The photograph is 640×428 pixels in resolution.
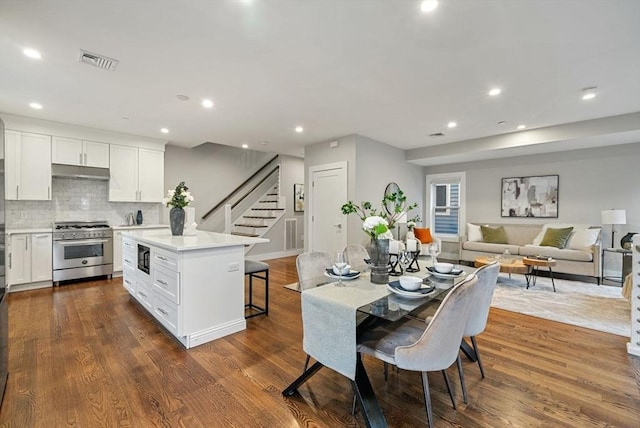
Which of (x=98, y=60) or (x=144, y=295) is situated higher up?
(x=98, y=60)

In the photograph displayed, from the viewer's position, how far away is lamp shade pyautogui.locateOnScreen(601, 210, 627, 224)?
187 inches

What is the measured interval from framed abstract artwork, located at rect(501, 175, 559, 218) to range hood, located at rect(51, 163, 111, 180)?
7.78m

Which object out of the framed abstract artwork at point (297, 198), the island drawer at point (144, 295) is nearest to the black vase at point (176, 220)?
the island drawer at point (144, 295)

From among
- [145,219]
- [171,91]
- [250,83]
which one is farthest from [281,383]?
[145,219]

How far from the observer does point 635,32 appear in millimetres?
2223

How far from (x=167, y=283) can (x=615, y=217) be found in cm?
658

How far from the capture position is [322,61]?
267cm

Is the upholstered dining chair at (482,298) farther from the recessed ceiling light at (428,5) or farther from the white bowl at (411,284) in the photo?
the recessed ceiling light at (428,5)

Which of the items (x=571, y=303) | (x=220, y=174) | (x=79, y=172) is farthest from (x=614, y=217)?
(x=79, y=172)

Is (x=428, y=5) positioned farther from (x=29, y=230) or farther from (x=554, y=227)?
(x=29, y=230)

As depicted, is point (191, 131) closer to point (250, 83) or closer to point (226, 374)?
point (250, 83)

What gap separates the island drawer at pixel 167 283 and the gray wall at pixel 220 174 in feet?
11.8

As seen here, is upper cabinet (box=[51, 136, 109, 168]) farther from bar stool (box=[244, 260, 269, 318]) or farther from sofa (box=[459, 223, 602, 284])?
sofa (box=[459, 223, 602, 284])

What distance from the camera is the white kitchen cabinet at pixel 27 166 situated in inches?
169
